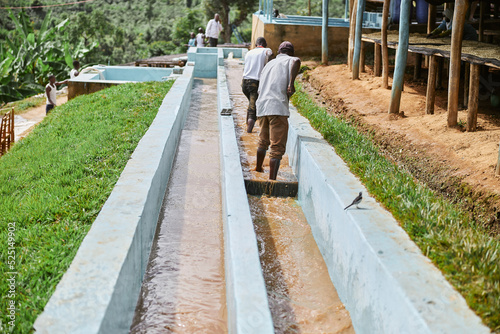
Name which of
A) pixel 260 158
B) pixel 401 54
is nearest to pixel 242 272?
pixel 260 158

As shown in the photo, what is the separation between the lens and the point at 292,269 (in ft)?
17.2

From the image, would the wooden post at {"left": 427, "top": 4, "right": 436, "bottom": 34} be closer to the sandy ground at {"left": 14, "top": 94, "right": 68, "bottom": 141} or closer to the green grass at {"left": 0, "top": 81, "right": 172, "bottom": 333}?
the green grass at {"left": 0, "top": 81, "right": 172, "bottom": 333}

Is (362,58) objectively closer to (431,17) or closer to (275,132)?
(431,17)

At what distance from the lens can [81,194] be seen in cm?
535

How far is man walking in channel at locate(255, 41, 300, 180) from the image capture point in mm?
6355

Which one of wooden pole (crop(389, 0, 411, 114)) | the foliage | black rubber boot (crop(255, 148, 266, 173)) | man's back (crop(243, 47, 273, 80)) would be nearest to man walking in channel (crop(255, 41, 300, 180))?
black rubber boot (crop(255, 148, 266, 173))

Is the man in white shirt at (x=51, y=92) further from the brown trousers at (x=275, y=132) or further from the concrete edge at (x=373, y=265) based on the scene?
the concrete edge at (x=373, y=265)

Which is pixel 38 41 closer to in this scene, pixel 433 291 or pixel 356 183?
pixel 356 183

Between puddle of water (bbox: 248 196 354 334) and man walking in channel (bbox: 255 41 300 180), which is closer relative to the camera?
puddle of water (bbox: 248 196 354 334)

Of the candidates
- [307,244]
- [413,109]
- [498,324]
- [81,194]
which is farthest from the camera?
[413,109]

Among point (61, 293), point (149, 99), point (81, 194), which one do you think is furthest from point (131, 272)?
point (149, 99)

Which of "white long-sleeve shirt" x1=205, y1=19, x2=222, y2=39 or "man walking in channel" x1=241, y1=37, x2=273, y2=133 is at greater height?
"white long-sleeve shirt" x1=205, y1=19, x2=222, y2=39

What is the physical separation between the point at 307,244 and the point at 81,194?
250 cm

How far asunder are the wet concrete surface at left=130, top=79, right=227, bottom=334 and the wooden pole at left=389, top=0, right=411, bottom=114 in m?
3.17
